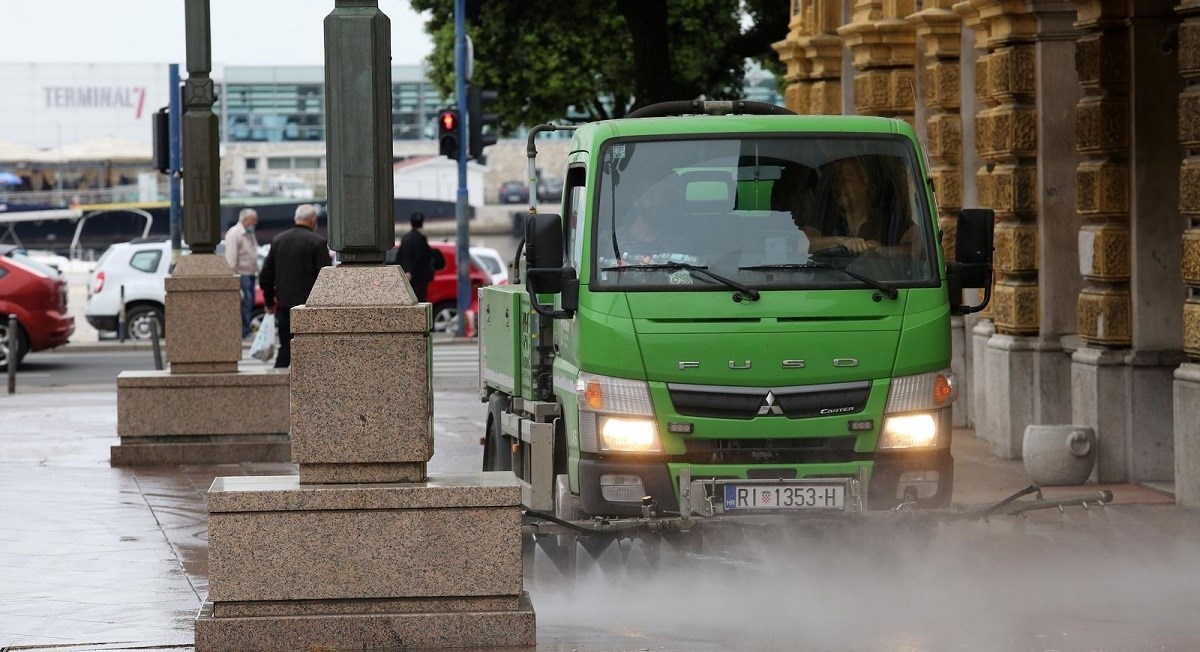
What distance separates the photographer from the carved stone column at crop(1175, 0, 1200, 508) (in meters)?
11.4

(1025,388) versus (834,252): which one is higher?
(834,252)

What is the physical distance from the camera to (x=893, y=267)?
31.2ft

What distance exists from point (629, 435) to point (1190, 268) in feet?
13.1

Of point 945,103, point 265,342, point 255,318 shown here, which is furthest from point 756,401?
point 255,318

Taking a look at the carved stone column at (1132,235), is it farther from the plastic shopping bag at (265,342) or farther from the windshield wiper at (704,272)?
the plastic shopping bag at (265,342)

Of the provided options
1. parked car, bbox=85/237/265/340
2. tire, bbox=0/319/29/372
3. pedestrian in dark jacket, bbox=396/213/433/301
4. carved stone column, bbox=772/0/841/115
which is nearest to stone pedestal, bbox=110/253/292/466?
carved stone column, bbox=772/0/841/115

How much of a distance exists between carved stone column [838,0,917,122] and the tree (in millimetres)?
8974

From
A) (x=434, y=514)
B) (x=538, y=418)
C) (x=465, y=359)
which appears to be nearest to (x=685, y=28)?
(x=465, y=359)

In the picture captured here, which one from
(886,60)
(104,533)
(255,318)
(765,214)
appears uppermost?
(886,60)

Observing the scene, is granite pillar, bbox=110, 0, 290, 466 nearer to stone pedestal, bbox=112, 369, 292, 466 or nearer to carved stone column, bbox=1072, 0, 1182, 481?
stone pedestal, bbox=112, 369, 292, 466

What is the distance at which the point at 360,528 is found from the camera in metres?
7.34

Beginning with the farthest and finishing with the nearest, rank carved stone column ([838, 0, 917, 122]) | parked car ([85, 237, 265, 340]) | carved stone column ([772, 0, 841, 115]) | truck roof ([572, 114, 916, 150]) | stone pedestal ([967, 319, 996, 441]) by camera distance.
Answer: parked car ([85, 237, 265, 340]) → carved stone column ([772, 0, 841, 115]) → carved stone column ([838, 0, 917, 122]) → stone pedestal ([967, 319, 996, 441]) → truck roof ([572, 114, 916, 150])

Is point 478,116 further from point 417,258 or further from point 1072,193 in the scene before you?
point 1072,193

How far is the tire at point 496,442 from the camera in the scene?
11.7 meters
